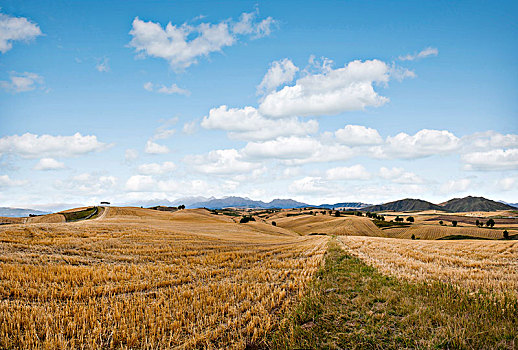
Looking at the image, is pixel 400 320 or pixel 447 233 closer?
pixel 400 320

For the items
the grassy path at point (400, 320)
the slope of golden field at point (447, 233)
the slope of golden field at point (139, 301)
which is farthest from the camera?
the slope of golden field at point (447, 233)

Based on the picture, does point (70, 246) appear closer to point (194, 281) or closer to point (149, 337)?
point (194, 281)

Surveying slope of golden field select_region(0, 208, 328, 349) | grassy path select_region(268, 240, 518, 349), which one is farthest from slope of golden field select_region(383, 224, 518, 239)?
grassy path select_region(268, 240, 518, 349)

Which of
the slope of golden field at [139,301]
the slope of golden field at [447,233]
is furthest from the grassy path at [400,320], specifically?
the slope of golden field at [447,233]

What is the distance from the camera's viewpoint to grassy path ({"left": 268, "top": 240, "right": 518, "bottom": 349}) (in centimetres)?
681

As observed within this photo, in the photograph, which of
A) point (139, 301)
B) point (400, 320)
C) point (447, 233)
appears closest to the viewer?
point (400, 320)

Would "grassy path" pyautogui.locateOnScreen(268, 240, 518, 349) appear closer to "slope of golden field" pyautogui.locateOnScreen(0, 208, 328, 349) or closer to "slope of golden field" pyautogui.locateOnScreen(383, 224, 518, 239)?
"slope of golden field" pyautogui.locateOnScreen(0, 208, 328, 349)

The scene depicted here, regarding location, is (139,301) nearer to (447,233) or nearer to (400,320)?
(400,320)

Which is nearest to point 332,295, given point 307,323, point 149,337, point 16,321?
point 307,323

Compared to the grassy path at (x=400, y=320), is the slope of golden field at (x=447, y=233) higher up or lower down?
lower down

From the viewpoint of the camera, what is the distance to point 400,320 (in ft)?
26.9

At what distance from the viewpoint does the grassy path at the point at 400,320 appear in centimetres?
681

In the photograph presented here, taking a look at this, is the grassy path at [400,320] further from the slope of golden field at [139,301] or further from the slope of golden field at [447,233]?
the slope of golden field at [447,233]

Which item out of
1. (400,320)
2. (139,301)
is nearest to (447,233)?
(400,320)
